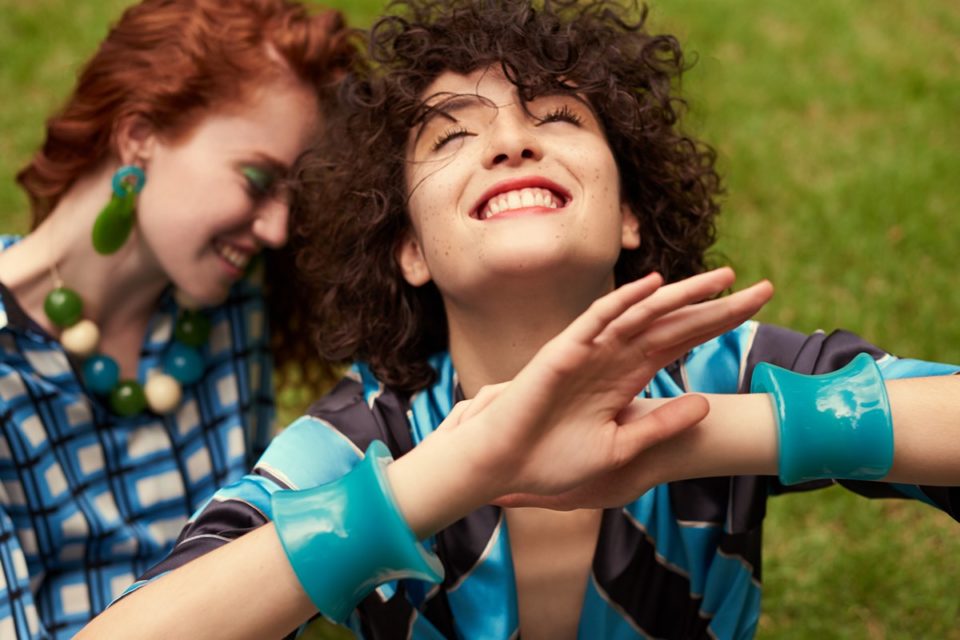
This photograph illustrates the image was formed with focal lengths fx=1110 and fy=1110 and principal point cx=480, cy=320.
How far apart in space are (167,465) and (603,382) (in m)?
1.53

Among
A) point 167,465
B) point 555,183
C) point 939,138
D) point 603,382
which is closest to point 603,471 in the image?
point 603,382

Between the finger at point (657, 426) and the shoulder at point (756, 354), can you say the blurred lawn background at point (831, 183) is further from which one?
the finger at point (657, 426)

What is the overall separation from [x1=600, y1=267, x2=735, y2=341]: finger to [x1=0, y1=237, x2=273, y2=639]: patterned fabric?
4.66ft

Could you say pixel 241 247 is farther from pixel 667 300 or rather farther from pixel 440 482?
pixel 667 300

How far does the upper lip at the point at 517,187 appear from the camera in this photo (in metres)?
1.85

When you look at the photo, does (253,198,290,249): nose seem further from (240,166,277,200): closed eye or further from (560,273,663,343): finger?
(560,273,663,343): finger

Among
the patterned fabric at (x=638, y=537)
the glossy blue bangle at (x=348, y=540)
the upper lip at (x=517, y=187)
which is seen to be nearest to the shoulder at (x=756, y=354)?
the patterned fabric at (x=638, y=537)

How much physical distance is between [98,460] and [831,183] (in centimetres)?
278

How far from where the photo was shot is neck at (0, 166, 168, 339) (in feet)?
8.42

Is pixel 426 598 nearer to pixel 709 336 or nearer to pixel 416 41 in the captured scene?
pixel 709 336

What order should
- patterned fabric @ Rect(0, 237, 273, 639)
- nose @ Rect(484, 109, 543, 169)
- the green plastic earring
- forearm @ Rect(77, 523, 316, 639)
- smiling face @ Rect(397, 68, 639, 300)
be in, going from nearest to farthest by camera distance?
1. forearm @ Rect(77, 523, 316, 639)
2. smiling face @ Rect(397, 68, 639, 300)
3. nose @ Rect(484, 109, 543, 169)
4. patterned fabric @ Rect(0, 237, 273, 639)
5. the green plastic earring

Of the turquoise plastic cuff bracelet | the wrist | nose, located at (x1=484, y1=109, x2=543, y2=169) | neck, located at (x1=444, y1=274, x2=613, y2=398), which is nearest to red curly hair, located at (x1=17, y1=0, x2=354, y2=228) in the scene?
nose, located at (x1=484, y1=109, x2=543, y2=169)

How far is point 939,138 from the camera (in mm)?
4258

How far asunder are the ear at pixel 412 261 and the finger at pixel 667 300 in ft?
2.29
